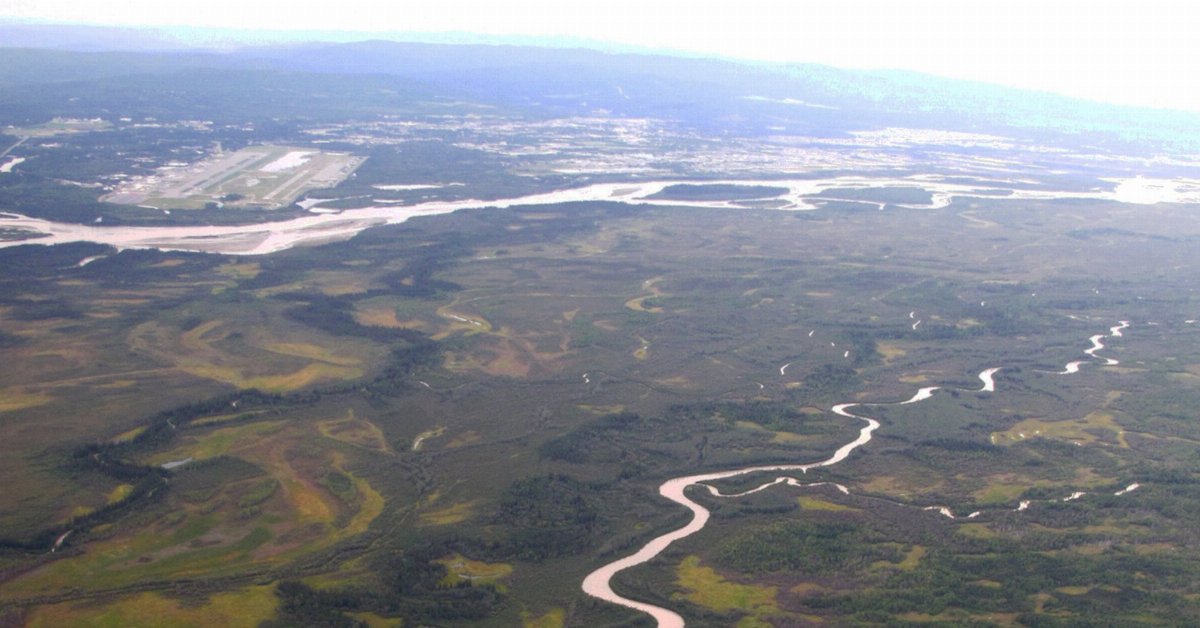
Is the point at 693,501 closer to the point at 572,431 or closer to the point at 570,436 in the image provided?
the point at 570,436

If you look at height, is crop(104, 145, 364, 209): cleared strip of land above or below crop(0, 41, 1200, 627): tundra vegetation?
above

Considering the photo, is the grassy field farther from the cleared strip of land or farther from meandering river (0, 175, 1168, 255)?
the cleared strip of land

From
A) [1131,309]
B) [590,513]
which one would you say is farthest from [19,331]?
[1131,309]

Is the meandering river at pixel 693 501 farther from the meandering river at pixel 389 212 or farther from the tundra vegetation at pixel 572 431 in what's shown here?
the meandering river at pixel 389 212

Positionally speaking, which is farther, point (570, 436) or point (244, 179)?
point (244, 179)

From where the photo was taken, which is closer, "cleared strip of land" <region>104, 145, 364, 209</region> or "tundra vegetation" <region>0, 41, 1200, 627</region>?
"tundra vegetation" <region>0, 41, 1200, 627</region>

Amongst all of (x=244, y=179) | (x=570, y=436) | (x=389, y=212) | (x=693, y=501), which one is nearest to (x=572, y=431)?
(x=570, y=436)

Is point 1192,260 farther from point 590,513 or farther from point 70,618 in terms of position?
point 70,618

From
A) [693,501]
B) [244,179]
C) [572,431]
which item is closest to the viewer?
[693,501]

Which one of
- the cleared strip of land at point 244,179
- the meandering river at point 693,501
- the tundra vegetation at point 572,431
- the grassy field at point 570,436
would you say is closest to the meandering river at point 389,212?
the tundra vegetation at point 572,431

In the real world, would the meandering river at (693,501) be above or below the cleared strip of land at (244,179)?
below

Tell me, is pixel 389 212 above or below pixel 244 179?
below

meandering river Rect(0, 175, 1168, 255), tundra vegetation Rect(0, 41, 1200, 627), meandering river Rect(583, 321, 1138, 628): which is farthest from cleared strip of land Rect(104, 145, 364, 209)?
meandering river Rect(583, 321, 1138, 628)
